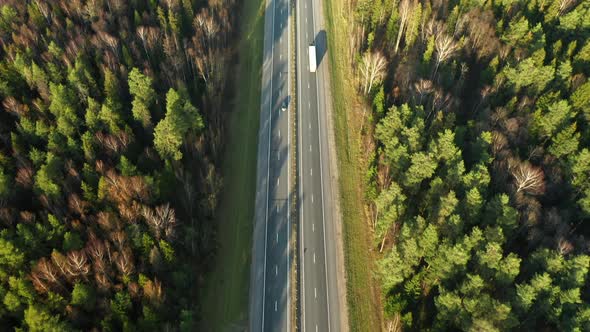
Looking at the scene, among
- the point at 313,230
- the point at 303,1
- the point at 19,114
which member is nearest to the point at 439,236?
the point at 313,230

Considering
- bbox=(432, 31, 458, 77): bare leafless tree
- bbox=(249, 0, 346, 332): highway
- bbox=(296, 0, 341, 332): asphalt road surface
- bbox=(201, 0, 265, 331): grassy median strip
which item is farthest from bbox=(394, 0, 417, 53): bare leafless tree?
bbox=(201, 0, 265, 331): grassy median strip

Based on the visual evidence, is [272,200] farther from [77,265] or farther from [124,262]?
[77,265]

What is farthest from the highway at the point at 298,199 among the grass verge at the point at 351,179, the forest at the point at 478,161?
the forest at the point at 478,161

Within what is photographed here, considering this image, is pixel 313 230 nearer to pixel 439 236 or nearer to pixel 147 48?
pixel 439 236

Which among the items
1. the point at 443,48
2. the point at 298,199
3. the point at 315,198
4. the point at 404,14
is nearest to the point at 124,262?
the point at 298,199

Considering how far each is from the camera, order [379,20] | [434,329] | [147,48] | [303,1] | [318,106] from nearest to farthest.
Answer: [434,329]
[147,48]
[318,106]
[379,20]
[303,1]

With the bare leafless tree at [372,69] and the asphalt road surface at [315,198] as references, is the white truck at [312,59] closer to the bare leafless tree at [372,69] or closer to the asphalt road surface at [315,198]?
the asphalt road surface at [315,198]
